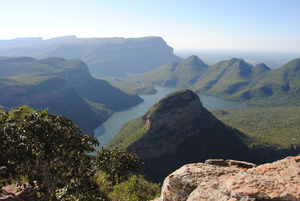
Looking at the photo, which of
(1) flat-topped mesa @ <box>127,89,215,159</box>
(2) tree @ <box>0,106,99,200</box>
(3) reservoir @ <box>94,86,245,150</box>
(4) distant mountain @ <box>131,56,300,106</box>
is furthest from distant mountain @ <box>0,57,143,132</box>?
(2) tree @ <box>0,106,99,200</box>

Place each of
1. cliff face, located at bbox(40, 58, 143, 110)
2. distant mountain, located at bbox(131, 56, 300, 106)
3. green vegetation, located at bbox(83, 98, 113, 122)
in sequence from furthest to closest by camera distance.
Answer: distant mountain, located at bbox(131, 56, 300, 106), cliff face, located at bbox(40, 58, 143, 110), green vegetation, located at bbox(83, 98, 113, 122)

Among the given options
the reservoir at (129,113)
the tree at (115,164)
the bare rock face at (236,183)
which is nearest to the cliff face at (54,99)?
the reservoir at (129,113)

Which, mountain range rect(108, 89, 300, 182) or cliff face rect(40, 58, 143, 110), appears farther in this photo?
cliff face rect(40, 58, 143, 110)

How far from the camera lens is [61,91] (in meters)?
108

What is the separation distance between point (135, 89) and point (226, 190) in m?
192

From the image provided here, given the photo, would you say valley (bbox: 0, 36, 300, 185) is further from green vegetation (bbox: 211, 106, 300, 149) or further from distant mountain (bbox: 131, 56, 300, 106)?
distant mountain (bbox: 131, 56, 300, 106)

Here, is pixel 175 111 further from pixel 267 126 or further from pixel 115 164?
pixel 267 126

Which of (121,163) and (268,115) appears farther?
(268,115)

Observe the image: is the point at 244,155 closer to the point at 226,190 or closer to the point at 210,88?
the point at 226,190

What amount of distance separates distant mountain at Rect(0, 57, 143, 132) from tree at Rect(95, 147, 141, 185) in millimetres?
84655

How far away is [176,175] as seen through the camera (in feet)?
27.8

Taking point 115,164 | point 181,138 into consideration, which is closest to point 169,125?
point 181,138

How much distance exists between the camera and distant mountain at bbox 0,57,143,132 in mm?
93562

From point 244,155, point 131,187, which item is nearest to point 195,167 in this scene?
point 131,187
